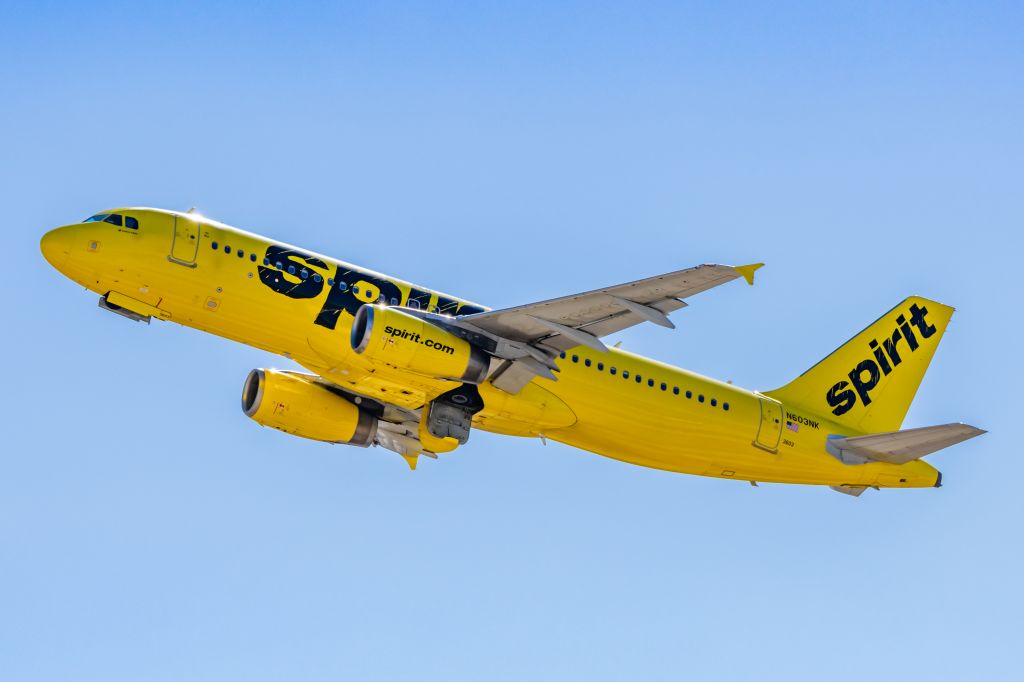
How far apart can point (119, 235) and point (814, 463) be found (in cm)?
2171

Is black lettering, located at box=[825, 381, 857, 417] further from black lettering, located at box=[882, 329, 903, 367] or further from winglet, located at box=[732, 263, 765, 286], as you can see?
winglet, located at box=[732, 263, 765, 286]

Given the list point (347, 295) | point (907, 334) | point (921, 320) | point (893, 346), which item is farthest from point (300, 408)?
point (921, 320)

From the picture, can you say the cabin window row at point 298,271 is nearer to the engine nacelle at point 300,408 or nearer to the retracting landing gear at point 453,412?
the retracting landing gear at point 453,412

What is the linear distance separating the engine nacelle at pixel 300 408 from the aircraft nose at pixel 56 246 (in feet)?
27.6

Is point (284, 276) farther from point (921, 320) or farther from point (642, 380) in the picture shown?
point (921, 320)

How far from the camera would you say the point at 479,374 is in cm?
3675

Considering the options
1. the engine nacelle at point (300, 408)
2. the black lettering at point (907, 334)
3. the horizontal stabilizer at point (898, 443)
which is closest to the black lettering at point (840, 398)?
the horizontal stabilizer at point (898, 443)

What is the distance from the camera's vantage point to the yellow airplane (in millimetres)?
35562

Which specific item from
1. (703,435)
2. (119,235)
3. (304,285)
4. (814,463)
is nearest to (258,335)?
(304,285)

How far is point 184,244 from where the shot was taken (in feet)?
118

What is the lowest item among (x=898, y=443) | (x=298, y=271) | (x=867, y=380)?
(x=298, y=271)

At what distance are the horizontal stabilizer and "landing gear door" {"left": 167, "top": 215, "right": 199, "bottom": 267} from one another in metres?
20.1

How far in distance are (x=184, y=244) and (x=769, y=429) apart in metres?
18.3

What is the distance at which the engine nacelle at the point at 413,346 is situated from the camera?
35188 millimetres
